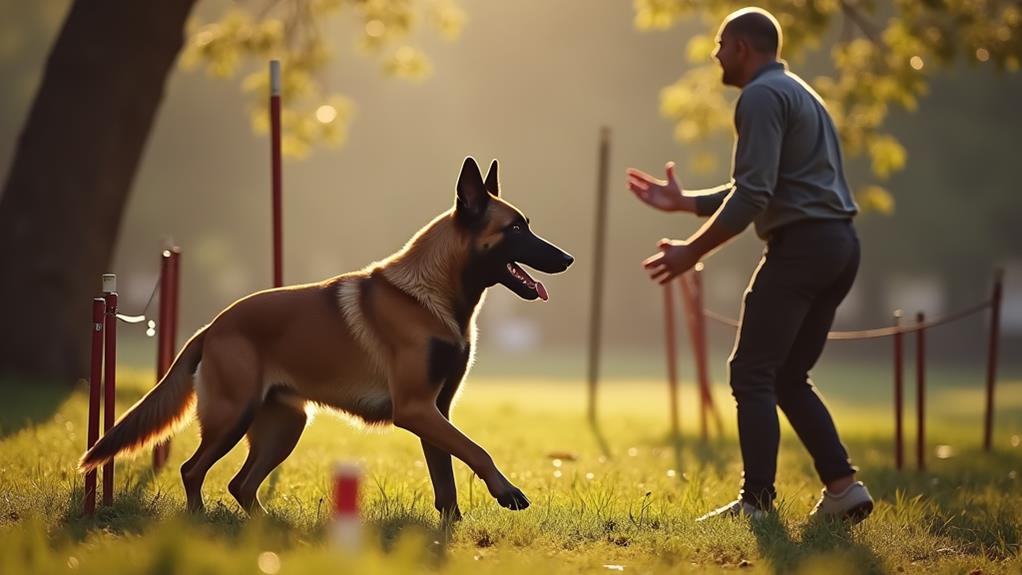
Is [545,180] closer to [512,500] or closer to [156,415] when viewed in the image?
[156,415]

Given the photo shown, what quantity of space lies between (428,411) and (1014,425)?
15.6 meters

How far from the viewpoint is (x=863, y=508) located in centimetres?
668

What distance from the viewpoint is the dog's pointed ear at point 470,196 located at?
6.09 meters

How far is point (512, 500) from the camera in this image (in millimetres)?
5949

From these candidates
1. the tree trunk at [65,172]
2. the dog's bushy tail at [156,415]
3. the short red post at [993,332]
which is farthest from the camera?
the tree trunk at [65,172]

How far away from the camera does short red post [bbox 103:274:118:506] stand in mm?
6238

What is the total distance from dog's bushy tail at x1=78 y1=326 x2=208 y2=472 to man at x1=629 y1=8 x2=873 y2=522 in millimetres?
2292

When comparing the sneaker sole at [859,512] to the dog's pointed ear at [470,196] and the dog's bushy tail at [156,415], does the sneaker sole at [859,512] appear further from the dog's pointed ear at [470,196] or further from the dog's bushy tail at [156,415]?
the dog's bushy tail at [156,415]

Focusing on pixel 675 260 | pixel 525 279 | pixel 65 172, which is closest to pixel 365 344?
pixel 525 279

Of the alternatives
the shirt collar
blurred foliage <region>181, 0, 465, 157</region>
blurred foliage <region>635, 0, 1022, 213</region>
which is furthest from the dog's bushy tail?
blurred foliage <region>181, 0, 465, 157</region>

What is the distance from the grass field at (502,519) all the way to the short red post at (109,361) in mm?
123

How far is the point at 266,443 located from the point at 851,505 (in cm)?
296

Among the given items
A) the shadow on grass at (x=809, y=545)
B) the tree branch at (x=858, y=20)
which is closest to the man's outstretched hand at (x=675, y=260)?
the shadow on grass at (x=809, y=545)

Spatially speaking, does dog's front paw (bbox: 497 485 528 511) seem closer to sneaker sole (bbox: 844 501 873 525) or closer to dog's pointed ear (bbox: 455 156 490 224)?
dog's pointed ear (bbox: 455 156 490 224)
